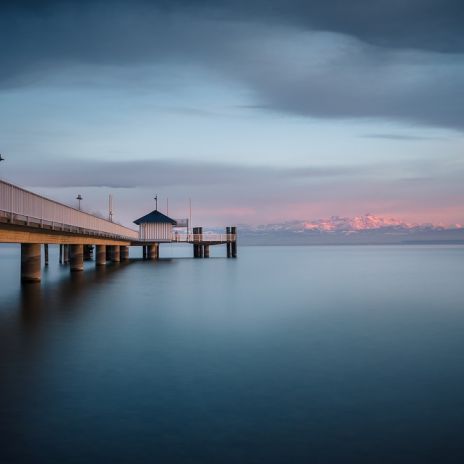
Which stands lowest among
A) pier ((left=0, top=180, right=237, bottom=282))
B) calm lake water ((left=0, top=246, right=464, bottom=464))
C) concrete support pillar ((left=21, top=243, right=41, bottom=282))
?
calm lake water ((left=0, top=246, right=464, bottom=464))

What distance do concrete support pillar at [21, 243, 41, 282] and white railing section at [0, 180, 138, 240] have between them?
2891mm

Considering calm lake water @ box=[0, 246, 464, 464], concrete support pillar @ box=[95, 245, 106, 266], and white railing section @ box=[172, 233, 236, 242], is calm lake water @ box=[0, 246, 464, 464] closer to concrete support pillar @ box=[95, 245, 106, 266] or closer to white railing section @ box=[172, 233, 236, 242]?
concrete support pillar @ box=[95, 245, 106, 266]

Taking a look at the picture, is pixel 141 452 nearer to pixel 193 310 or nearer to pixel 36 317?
pixel 36 317

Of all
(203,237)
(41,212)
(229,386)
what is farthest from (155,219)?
(229,386)

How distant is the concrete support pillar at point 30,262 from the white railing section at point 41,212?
2.89 m

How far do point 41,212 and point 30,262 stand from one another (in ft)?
32.2

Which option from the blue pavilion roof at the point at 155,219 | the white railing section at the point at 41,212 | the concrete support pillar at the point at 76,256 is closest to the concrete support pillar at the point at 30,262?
the white railing section at the point at 41,212

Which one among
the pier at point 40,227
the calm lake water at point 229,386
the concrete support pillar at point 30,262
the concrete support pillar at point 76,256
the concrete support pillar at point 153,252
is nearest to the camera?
the calm lake water at point 229,386

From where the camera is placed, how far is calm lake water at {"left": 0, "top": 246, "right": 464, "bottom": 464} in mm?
9414

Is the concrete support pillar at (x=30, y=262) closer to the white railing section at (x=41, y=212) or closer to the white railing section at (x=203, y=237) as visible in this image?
the white railing section at (x=41, y=212)

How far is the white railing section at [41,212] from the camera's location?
86.3 ft

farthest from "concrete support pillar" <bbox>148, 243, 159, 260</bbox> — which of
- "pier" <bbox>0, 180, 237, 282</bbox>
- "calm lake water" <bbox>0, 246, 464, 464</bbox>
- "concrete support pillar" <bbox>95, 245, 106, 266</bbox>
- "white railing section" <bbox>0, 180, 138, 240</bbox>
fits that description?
"calm lake water" <bbox>0, 246, 464, 464</bbox>

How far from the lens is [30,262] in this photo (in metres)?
40.5

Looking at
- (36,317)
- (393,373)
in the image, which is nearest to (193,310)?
(36,317)
